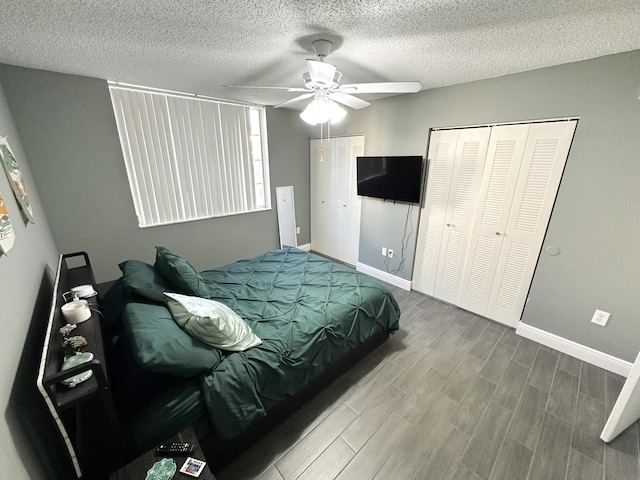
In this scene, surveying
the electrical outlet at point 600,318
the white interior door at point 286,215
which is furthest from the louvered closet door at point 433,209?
the white interior door at point 286,215

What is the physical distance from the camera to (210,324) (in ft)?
4.62

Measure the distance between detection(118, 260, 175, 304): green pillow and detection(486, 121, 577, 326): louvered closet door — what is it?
301 centimetres

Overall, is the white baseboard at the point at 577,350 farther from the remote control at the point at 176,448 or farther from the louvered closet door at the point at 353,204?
the remote control at the point at 176,448

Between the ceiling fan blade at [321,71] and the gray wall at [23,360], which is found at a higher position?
the ceiling fan blade at [321,71]

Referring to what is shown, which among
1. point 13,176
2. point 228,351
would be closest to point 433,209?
point 228,351

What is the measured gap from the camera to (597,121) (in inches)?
75.2

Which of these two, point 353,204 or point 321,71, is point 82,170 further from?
point 353,204

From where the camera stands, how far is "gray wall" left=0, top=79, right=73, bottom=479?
87 cm

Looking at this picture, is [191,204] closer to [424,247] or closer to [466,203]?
[424,247]

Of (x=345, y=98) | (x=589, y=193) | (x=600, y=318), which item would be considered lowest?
(x=600, y=318)

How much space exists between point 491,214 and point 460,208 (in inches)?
11.9

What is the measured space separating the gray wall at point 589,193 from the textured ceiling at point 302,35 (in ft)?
0.55

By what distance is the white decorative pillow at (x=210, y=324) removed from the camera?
4.65ft

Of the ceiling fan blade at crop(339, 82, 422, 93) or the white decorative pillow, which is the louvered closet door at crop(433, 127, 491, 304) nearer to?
the ceiling fan blade at crop(339, 82, 422, 93)
